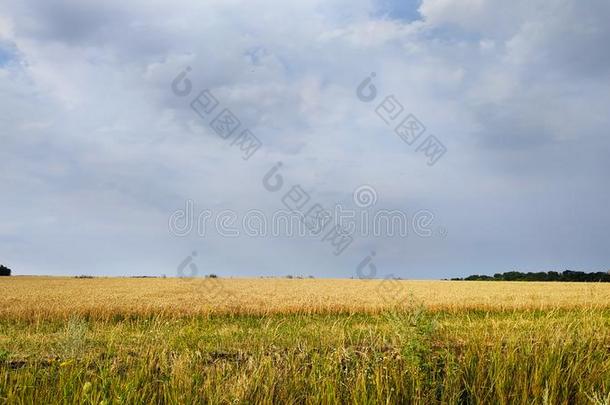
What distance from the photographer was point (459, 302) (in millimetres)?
27391

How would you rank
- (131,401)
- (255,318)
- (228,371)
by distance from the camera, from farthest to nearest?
(255,318), (228,371), (131,401)

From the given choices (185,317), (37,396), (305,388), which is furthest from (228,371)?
(185,317)

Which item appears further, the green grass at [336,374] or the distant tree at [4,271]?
the distant tree at [4,271]

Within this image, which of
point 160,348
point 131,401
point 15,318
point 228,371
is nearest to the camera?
point 131,401

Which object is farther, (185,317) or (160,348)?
(185,317)

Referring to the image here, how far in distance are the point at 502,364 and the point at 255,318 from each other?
16.5 m

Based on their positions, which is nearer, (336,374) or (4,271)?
(336,374)

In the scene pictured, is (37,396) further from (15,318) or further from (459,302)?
(459,302)

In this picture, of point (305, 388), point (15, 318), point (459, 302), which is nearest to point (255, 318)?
point (15, 318)

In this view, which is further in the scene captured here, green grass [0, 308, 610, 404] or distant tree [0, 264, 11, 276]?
distant tree [0, 264, 11, 276]

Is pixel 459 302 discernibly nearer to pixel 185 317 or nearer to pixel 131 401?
pixel 185 317

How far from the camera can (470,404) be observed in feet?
20.2

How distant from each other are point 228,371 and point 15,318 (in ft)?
58.4

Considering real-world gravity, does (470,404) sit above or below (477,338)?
below
